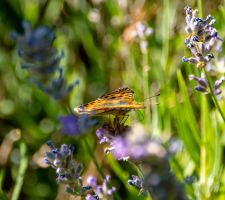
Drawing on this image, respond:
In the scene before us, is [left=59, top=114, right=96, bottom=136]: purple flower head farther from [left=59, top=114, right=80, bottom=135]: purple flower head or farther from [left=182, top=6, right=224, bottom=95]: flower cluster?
[left=182, top=6, right=224, bottom=95]: flower cluster

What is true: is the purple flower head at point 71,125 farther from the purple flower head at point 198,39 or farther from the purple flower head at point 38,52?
the purple flower head at point 198,39

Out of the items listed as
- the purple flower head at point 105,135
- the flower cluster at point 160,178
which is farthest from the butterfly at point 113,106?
the flower cluster at point 160,178

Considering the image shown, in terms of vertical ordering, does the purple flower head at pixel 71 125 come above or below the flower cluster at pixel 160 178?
below

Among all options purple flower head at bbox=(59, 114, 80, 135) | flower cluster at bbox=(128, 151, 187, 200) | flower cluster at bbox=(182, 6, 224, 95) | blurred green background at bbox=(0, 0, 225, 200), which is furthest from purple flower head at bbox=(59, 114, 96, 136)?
blurred green background at bbox=(0, 0, 225, 200)

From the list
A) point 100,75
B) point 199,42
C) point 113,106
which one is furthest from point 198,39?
point 100,75

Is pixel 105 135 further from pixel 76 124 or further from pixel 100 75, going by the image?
pixel 100 75
